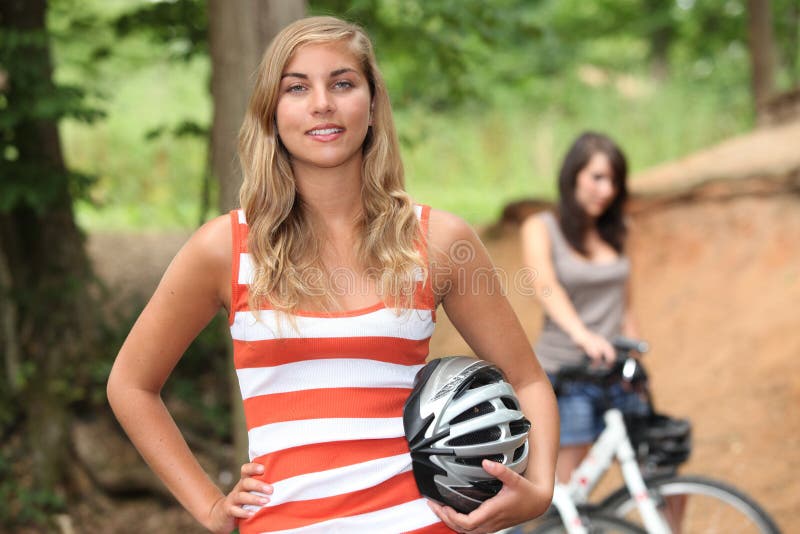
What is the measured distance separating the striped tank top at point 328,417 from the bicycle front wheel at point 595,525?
1.94 metres

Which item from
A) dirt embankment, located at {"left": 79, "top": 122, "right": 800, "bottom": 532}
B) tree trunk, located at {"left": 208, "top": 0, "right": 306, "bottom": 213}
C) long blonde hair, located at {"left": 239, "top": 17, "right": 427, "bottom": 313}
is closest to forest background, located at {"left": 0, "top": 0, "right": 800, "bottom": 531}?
tree trunk, located at {"left": 208, "top": 0, "right": 306, "bottom": 213}

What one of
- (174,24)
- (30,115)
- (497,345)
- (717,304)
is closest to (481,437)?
(497,345)

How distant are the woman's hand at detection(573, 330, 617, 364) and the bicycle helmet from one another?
6.59 feet

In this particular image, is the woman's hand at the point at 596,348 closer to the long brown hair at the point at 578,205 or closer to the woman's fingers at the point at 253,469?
the long brown hair at the point at 578,205

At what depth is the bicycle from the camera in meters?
3.71

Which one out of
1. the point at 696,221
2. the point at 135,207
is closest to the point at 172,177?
the point at 135,207

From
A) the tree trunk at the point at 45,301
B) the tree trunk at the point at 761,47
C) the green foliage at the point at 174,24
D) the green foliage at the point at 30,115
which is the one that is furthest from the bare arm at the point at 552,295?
the tree trunk at the point at 761,47

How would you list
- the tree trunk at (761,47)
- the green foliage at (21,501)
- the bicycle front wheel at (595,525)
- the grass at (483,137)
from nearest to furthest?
the bicycle front wheel at (595,525) → the green foliage at (21,501) → the tree trunk at (761,47) → the grass at (483,137)

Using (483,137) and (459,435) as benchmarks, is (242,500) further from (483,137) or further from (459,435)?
(483,137)

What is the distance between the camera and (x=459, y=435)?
183cm

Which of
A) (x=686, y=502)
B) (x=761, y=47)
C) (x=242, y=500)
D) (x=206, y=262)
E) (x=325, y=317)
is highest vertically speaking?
(x=761, y=47)

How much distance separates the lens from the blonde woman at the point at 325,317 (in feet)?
6.01

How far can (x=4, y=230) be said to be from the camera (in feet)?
21.4

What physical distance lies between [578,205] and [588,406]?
923mm
